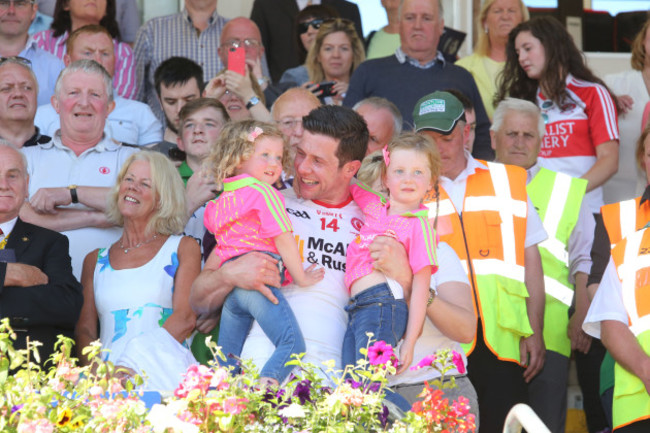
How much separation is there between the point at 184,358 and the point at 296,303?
66 cm

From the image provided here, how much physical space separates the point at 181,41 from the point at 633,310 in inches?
172

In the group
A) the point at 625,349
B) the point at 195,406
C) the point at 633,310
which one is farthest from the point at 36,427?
the point at 633,310

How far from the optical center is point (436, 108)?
5270mm

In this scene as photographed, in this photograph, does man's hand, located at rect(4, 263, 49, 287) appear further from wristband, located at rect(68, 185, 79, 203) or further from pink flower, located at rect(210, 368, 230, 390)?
pink flower, located at rect(210, 368, 230, 390)

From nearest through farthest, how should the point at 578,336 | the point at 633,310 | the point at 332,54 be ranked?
the point at 633,310, the point at 578,336, the point at 332,54

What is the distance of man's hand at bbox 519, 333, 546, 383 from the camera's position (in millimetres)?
5148

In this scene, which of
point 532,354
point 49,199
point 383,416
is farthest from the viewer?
point 49,199

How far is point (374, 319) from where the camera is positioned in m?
3.91

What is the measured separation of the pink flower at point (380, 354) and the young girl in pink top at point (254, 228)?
73cm

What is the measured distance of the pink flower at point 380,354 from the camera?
125 inches

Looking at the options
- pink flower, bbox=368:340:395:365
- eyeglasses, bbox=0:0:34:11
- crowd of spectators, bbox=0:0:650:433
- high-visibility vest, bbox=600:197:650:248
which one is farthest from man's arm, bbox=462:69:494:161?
pink flower, bbox=368:340:395:365

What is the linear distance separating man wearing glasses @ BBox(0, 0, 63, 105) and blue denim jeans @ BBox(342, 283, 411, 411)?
3.74m

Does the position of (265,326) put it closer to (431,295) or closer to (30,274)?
(431,295)

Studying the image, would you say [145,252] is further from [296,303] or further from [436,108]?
[436,108]
